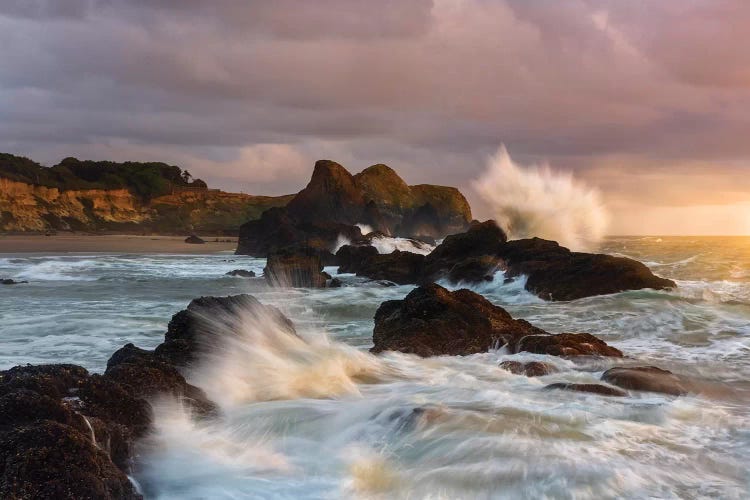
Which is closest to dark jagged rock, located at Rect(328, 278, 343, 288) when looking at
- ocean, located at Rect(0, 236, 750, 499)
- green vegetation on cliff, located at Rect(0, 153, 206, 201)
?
ocean, located at Rect(0, 236, 750, 499)

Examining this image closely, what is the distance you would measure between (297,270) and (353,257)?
7006 millimetres

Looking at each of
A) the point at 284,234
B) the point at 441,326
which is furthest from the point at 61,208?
the point at 441,326

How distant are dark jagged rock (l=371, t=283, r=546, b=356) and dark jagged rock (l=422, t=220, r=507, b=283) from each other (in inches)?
425

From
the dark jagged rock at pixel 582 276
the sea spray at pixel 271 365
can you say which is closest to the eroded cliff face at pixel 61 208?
the dark jagged rock at pixel 582 276

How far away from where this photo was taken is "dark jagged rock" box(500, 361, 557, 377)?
26.3 feet

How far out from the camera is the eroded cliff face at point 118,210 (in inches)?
2953

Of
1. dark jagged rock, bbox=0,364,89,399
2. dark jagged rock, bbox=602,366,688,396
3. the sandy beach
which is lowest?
the sandy beach

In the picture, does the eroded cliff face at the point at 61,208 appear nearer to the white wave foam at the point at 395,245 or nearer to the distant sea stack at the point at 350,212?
the distant sea stack at the point at 350,212

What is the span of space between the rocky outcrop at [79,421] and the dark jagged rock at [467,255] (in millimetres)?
16274

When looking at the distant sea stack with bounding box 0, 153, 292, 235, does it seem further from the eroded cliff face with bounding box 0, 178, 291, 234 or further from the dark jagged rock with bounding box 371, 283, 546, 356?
the dark jagged rock with bounding box 371, 283, 546, 356

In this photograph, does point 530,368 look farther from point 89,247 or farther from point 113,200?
point 113,200

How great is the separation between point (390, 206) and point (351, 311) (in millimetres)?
83325

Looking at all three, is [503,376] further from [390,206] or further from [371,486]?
[390,206]

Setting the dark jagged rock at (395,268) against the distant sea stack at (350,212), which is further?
the distant sea stack at (350,212)
